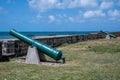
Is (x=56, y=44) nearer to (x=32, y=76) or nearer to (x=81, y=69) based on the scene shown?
(x=81, y=69)

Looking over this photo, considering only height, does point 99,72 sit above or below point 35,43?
below

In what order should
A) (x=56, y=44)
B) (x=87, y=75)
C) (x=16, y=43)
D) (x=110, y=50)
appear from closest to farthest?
(x=87, y=75)
(x=16, y=43)
(x=110, y=50)
(x=56, y=44)

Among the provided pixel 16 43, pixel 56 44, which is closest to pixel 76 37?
pixel 56 44

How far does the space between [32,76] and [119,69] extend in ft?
11.1

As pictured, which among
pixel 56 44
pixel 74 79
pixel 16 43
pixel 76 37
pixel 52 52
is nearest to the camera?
pixel 74 79

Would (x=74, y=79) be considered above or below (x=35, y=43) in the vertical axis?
below

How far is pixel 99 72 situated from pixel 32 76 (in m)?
2.35

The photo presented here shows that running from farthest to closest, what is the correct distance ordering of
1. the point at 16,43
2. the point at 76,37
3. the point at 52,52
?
the point at 76,37 < the point at 16,43 < the point at 52,52

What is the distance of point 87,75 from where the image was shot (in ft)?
30.1

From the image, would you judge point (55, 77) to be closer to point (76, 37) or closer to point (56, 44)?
point (56, 44)

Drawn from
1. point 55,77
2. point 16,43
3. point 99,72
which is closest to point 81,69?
point 99,72

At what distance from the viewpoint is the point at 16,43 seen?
51.6ft

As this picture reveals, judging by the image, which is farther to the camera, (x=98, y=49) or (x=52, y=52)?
(x=98, y=49)

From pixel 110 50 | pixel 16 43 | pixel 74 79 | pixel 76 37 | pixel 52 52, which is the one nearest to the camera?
pixel 74 79
